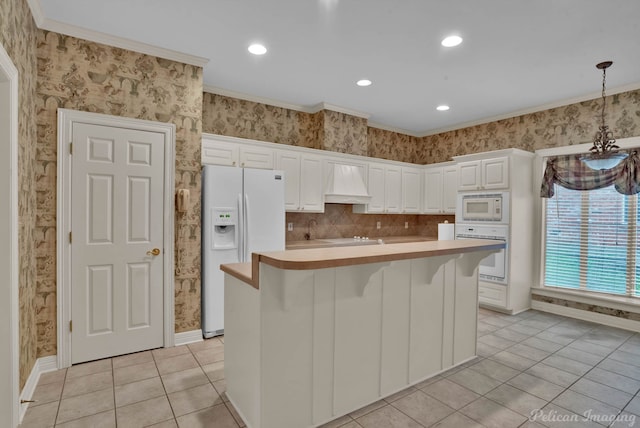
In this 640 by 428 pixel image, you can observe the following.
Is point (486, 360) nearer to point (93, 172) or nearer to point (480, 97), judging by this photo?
point (480, 97)

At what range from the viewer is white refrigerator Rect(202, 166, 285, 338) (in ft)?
11.6

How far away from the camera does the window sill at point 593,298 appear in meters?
4.01

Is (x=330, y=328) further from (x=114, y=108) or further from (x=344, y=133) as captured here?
(x=344, y=133)

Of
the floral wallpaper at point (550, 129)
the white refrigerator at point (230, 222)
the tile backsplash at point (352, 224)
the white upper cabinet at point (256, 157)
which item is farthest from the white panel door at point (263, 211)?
the floral wallpaper at point (550, 129)

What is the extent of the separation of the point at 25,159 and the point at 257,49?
2.07 m

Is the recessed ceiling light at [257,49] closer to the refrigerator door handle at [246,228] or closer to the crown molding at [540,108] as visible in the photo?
the refrigerator door handle at [246,228]

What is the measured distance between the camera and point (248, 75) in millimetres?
Result: 3891

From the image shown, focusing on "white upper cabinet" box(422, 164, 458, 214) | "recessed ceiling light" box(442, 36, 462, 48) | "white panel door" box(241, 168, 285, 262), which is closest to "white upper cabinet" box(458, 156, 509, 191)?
"white upper cabinet" box(422, 164, 458, 214)

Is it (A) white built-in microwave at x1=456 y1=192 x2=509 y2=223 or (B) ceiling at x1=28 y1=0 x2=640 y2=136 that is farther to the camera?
(A) white built-in microwave at x1=456 y1=192 x2=509 y2=223

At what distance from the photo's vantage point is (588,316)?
4363 mm

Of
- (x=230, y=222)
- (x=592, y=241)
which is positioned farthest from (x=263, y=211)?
(x=592, y=241)

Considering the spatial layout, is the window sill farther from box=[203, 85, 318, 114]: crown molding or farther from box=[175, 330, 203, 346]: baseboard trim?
box=[175, 330, 203, 346]: baseboard trim

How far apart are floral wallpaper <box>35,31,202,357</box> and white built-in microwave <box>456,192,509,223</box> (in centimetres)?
373

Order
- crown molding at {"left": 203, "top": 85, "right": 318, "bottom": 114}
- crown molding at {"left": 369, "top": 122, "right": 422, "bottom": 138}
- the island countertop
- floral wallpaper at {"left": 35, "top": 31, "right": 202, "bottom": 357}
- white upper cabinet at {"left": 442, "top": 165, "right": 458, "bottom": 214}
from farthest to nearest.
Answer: crown molding at {"left": 369, "top": 122, "right": 422, "bottom": 138}, white upper cabinet at {"left": 442, "top": 165, "right": 458, "bottom": 214}, crown molding at {"left": 203, "top": 85, "right": 318, "bottom": 114}, floral wallpaper at {"left": 35, "top": 31, "right": 202, "bottom": 357}, the island countertop
